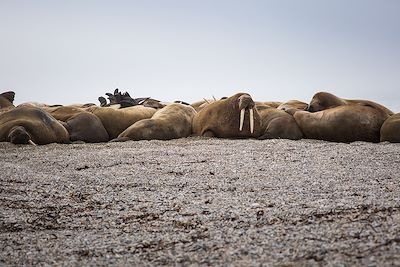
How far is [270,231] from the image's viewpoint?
123 inches

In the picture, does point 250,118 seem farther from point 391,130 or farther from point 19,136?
point 19,136

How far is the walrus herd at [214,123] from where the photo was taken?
9.84 meters

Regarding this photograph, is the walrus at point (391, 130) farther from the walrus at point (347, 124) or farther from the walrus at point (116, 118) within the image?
the walrus at point (116, 118)

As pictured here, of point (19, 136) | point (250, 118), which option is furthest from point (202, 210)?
point (250, 118)

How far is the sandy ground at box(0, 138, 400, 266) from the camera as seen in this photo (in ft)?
9.03

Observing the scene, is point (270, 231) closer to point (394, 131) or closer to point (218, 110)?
point (394, 131)

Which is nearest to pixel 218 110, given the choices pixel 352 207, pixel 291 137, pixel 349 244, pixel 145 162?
pixel 291 137

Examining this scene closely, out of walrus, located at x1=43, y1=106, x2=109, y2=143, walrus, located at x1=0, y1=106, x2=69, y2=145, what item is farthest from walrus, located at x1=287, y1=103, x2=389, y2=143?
walrus, located at x1=0, y1=106, x2=69, y2=145

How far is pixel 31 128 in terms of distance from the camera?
9586 millimetres

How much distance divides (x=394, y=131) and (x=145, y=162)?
516 cm

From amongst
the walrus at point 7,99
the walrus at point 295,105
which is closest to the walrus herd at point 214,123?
the walrus at point 295,105

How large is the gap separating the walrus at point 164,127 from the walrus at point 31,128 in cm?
113

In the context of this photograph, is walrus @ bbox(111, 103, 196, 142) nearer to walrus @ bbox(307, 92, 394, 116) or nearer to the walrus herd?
the walrus herd

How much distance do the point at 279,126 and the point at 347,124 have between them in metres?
1.42
